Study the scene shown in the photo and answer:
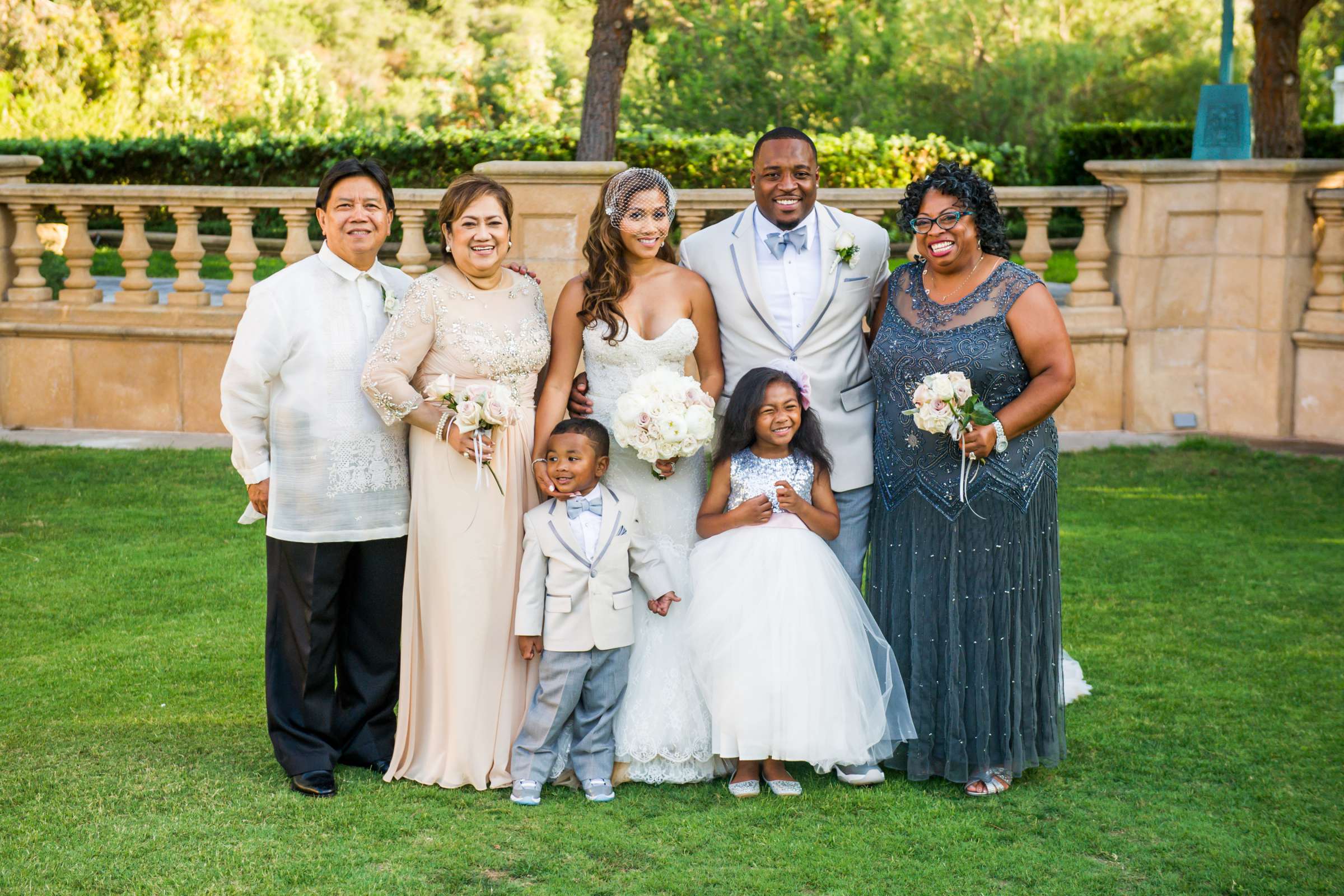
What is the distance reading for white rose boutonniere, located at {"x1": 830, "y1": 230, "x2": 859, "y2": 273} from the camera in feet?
15.7

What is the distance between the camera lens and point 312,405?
4.53 metres

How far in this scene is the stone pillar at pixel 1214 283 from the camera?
976 centimetres

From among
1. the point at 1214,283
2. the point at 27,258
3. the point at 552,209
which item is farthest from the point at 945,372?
the point at 27,258

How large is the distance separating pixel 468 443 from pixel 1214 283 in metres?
7.15

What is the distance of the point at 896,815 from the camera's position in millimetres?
4441

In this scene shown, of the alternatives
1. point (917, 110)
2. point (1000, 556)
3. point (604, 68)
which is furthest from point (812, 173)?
point (917, 110)

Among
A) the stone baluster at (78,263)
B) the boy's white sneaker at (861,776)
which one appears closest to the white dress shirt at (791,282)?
the boy's white sneaker at (861,776)

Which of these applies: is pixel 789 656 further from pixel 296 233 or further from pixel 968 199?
pixel 296 233

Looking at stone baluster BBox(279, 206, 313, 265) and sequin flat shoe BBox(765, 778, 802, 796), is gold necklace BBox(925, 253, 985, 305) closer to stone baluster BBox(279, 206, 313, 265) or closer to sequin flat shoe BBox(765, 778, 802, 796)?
sequin flat shoe BBox(765, 778, 802, 796)

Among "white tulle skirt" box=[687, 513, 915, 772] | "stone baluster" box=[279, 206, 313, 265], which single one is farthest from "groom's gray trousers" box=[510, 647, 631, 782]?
"stone baluster" box=[279, 206, 313, 265]

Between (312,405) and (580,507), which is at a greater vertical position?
(312,405)

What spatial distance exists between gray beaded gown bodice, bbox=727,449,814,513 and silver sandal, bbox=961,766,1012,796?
1.06 m

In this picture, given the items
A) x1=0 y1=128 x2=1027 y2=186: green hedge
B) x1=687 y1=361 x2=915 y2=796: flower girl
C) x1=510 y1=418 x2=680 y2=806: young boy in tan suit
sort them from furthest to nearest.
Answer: x1=0 y1=128 x2=1027 y2=186: green hedge
x1=510 y1=418 x2=680 y2=806: young boy in tan suit
x1=687 y1=361 x2=915 y2=796: flower girl

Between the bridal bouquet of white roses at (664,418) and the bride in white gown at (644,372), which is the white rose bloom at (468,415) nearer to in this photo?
the bride in white gown at (644,372)
